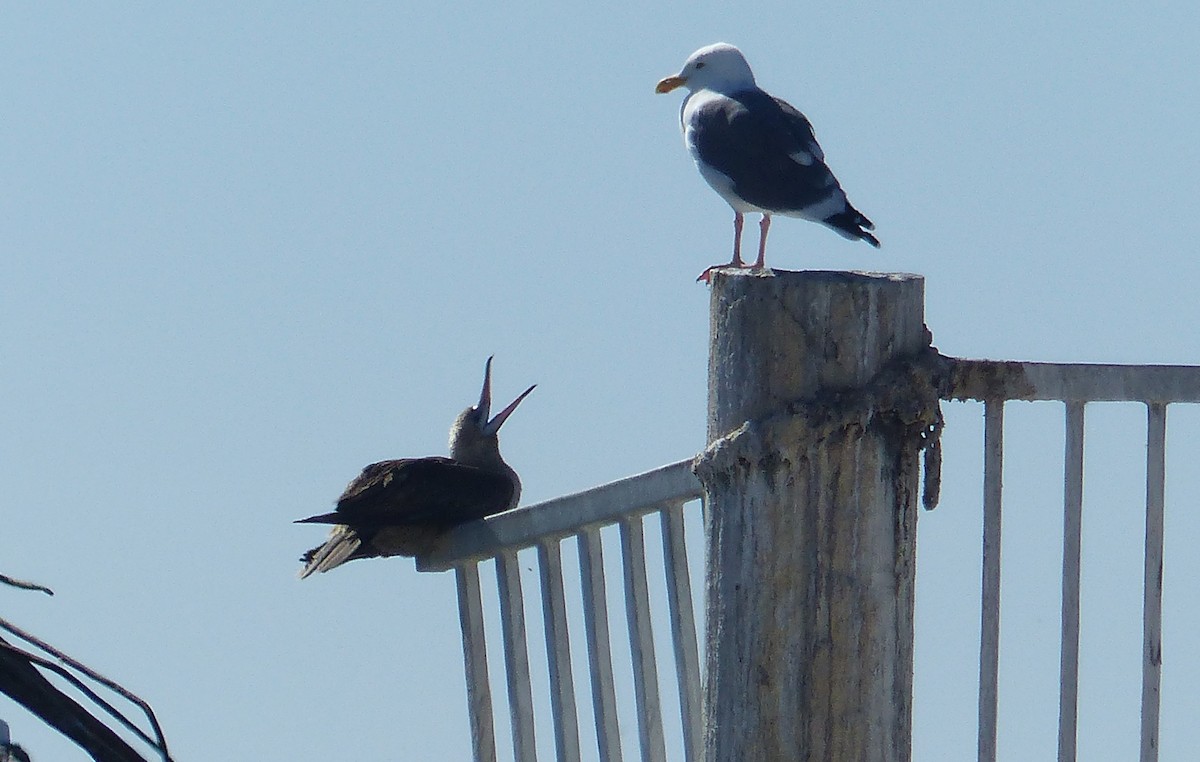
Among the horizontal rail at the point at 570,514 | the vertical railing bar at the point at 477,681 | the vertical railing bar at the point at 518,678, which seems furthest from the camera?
the vertical railing bar at the point at 477,681

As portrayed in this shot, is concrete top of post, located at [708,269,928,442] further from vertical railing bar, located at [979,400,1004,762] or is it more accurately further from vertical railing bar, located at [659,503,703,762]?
vertical railing bar, located at [659,503,703,762]

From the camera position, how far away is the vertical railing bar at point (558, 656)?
3.44m

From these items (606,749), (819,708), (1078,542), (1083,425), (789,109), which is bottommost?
(606,749)

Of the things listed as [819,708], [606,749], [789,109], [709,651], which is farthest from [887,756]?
[789,109]

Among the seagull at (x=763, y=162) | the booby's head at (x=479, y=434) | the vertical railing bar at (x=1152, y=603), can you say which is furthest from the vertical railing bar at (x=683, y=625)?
the booby's head at (x=479, y=434)

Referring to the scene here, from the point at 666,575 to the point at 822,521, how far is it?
0.62m

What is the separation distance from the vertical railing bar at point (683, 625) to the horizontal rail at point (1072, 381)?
67 cm

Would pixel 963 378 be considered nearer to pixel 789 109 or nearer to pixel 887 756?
pixel 887 756

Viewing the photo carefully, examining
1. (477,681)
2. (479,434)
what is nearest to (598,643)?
(477,681)

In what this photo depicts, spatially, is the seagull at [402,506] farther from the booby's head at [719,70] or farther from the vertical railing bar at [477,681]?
the booby's head at [719,70]

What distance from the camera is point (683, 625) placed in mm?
3150

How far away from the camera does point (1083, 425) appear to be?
104 inches

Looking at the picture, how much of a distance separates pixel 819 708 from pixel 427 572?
5.33 ft

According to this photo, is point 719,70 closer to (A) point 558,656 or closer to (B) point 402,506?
(B) point 402,506
